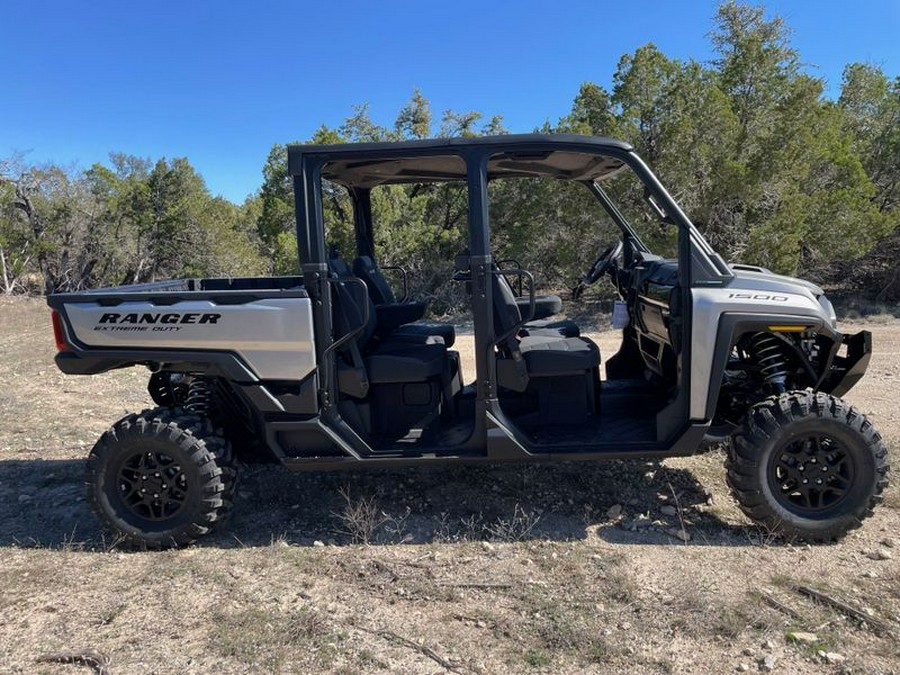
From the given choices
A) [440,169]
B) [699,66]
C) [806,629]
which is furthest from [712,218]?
[806,629]

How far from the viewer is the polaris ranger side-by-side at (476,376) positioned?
11.3ft

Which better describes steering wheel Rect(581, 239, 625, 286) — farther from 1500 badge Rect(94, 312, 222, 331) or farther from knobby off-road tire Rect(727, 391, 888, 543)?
1500 badge Rect(94, 312, 222, 331)

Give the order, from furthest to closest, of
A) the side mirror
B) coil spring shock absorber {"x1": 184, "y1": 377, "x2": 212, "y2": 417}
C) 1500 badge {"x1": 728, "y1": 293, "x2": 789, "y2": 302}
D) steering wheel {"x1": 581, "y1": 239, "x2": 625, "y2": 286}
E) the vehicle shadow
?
steering wheel {"x1": 581, "y1": 239, "x2": 625, "y2": 286} < coil spring shock absorber {"x1": 184, "y1": 377, "x2": 212, "y2": 417} < the vehicle shadow < the side mirror < 1500 badge {"x1": 728, "y1": 293, "x2": 789, "y2": 302}

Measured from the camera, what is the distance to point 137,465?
372 centimetres

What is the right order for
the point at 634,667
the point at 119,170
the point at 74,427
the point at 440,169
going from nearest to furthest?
the point at 634,667
the point at 440,169
the point at 74,427
the point at 119,170

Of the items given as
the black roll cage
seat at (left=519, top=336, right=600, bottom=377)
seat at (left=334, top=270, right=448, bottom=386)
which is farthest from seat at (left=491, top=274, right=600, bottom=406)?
seat at (left=334, top=270, right=448, bottom=386)

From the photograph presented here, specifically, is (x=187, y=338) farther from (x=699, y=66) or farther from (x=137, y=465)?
(x=699, y=66)

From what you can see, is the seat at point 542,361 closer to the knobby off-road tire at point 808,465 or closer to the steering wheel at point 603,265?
the steering wheel at point 603,265

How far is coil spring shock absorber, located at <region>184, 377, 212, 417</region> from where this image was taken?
422 cm

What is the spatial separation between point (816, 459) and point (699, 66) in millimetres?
12165

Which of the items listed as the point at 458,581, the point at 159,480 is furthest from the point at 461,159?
the point at 159,480

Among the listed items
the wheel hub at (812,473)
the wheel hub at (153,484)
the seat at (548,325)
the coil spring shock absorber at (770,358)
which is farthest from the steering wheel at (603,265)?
the wheel hub at (153,484)

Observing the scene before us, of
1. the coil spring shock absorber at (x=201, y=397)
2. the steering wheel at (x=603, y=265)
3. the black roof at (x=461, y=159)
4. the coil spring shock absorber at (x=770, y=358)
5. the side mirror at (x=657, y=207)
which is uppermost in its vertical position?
the black roof at (x=461, y=159)

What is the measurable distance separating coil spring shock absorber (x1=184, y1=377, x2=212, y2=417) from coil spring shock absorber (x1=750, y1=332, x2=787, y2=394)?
11.0ft
